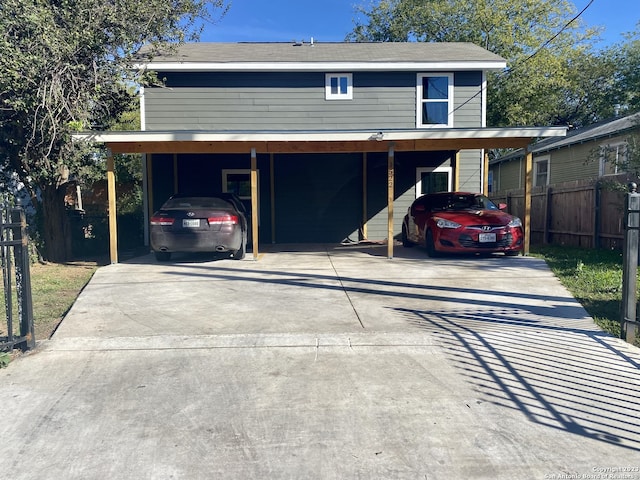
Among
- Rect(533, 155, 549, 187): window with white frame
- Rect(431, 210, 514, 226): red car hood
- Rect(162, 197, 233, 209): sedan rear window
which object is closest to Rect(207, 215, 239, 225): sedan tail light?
Rect(162, 197, 233, 209): sedan rear window

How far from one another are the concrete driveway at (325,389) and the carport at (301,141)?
3.72 m

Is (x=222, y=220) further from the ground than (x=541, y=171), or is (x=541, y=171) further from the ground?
(x=541, y=171)

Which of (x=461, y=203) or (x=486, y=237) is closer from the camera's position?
(x=486, y=237)

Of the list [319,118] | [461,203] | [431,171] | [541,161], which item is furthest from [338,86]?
[541,161]

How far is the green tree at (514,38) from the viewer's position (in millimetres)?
24484

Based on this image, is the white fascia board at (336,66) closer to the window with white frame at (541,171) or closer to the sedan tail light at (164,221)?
the sedan tail light at (164,221)

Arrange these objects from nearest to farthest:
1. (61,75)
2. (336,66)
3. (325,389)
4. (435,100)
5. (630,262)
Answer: (325,389) → (630,262) → (61,75) → (336,66) → (435,100)

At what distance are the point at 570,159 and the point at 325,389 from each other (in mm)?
19294

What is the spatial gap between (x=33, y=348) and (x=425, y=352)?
162 inches

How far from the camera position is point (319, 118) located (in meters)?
14.9

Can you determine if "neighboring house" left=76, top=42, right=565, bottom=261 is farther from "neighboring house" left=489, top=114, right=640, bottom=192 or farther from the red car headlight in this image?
the red car headlight

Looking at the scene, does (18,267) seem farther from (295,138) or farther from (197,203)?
(295,138)

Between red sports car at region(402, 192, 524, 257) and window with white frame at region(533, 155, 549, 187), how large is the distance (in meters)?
12.5

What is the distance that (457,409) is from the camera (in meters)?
3.86
